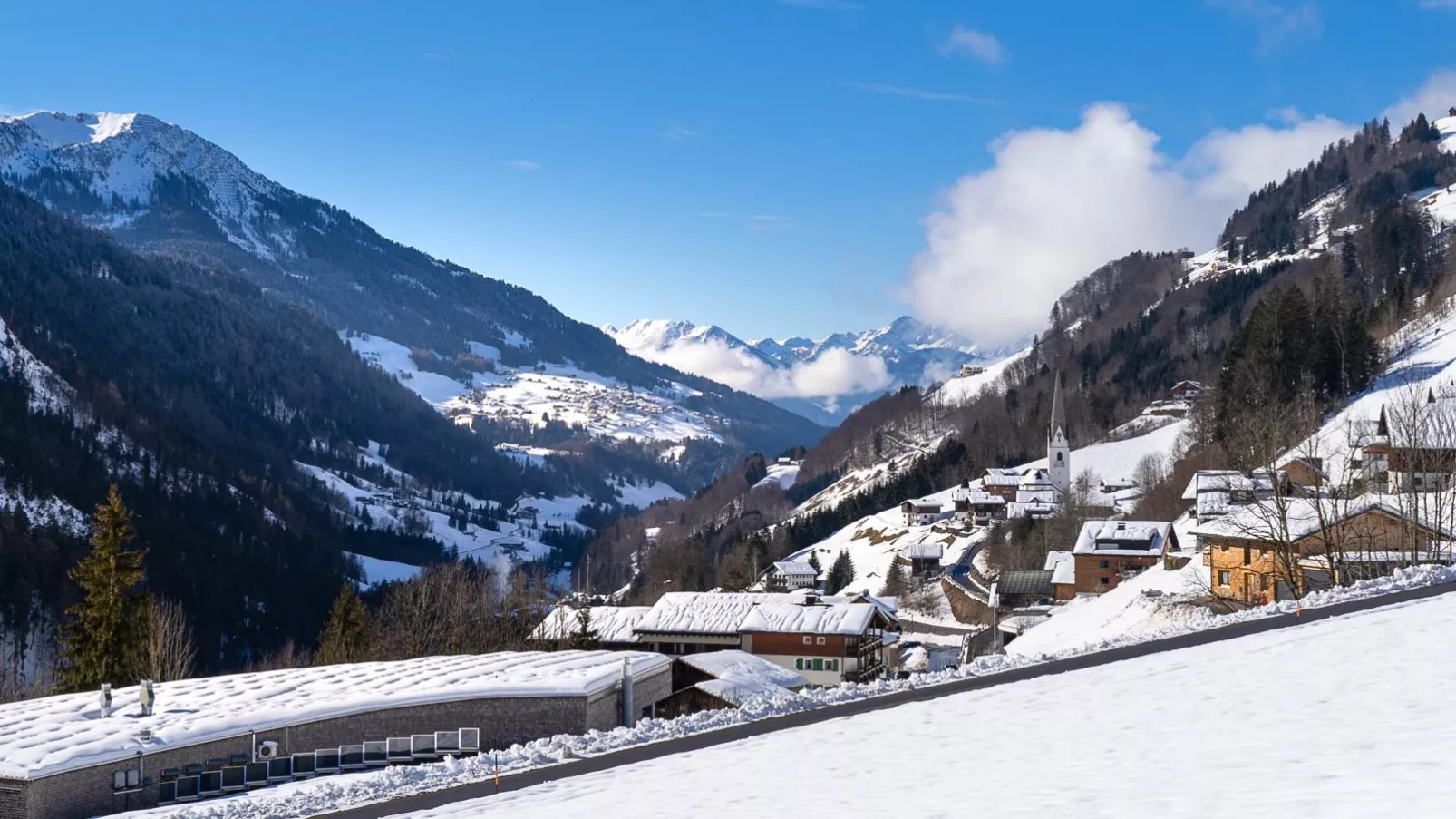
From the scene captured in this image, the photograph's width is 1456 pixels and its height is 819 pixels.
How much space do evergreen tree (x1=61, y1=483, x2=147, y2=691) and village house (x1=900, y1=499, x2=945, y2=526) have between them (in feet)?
311

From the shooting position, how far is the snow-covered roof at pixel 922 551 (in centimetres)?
10662

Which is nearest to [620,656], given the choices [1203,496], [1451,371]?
[1203,496]

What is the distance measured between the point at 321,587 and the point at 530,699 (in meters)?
151

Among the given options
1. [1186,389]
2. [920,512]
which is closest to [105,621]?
[920,512]

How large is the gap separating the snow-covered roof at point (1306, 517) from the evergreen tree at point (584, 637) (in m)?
33.9

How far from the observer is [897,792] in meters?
14.1

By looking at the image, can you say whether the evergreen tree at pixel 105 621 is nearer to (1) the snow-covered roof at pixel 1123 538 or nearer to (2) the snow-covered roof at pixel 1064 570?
(2) the snow-covered roof at pixel 1064 570

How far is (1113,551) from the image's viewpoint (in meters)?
80.8

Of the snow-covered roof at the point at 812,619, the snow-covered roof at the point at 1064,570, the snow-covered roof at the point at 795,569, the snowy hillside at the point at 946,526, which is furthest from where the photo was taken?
the snowy hillside at the point at 946,526

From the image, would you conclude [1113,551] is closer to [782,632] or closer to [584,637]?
[782,632]

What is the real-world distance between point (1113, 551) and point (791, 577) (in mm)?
35529

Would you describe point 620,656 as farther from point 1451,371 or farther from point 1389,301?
point 1389,301

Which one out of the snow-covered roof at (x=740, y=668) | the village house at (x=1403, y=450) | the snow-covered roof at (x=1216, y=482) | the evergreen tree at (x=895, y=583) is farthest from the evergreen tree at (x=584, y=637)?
the village house at (x=1403, y=450)

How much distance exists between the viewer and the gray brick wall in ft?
81.0
